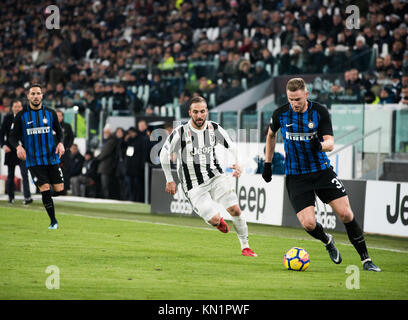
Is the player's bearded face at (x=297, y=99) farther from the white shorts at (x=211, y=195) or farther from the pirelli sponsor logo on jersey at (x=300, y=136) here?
the white shorts at (x=211, y=195)

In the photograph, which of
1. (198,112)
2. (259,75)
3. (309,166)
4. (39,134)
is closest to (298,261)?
(309,166)

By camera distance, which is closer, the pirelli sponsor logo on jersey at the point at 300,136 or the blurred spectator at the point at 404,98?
the pirelli sponsor logo on jersey at the point at 300,136

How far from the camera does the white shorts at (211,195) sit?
10.3 meters

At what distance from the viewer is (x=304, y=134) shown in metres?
9.02

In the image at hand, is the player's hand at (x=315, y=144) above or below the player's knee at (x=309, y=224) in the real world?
above

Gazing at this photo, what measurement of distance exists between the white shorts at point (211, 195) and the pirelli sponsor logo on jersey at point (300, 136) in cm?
153

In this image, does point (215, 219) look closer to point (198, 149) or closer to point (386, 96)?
point (198, 149)

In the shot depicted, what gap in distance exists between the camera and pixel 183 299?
6.87m

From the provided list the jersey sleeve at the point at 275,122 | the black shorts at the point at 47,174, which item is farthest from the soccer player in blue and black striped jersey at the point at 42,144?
the jersey sleeve at the point at 275,122

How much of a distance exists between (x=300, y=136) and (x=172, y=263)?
7.02 ft

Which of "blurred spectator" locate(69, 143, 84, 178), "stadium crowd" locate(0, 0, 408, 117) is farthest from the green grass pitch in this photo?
"blurred spectator" locate(69, 143, 84, 178)

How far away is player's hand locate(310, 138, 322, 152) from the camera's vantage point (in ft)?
28.2

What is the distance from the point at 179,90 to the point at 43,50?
11627 mm
